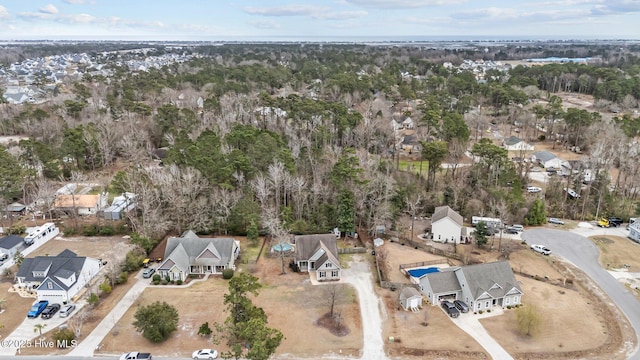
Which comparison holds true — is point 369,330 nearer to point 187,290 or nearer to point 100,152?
point 187,290

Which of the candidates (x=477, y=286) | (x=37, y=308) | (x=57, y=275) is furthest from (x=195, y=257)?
(x=477, y=286)

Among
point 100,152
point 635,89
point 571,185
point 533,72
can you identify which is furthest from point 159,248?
point 533,72

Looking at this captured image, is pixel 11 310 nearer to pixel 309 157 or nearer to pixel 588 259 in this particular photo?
pixel 309 157

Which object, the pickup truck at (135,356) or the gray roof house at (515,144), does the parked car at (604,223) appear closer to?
the gray roof house at (515,144)

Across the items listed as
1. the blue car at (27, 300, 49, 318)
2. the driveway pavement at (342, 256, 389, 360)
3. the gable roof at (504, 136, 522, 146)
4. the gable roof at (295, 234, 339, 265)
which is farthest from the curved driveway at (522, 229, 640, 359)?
the blue car at (27, 300, 49, 318)

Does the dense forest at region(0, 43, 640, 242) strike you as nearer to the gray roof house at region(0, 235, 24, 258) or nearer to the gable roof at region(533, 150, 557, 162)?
the gable roof at region(533, 150, 557, 162)
